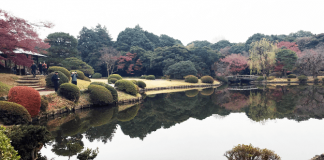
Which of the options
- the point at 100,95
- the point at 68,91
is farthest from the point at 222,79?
the point at 68,91

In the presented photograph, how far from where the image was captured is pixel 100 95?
42.9ft

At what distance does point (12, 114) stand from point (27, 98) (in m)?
1.59

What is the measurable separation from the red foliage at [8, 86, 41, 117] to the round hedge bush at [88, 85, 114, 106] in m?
4.01

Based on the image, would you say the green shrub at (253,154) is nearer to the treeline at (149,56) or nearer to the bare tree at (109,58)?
the treeline at (149,56)

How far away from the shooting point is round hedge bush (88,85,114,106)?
13.1 meters

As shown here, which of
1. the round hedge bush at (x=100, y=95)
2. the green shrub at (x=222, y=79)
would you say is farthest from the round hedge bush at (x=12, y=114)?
the green shrub at (x=222, y=79)

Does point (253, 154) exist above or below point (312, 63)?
below

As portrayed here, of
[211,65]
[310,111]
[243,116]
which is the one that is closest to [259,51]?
[211,65]

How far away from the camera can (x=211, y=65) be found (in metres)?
38.2

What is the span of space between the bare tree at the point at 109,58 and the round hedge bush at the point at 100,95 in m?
22.5

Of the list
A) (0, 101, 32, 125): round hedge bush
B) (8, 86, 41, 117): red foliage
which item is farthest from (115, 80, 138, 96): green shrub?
(0, 101, 32, 125): round hedge bush

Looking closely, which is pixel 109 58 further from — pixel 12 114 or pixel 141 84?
pixel 12 114

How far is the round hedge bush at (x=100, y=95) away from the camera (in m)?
13.1

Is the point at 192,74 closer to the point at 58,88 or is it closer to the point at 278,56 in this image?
the point at 278,56
